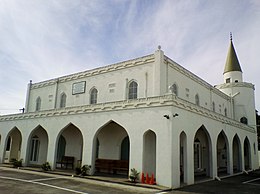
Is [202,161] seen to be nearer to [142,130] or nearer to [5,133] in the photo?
[142,130]

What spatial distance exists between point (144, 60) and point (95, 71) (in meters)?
4.65

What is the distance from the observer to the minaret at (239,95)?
2511cm

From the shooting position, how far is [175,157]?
1119cm

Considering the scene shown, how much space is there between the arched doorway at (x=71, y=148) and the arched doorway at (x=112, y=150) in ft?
6.53

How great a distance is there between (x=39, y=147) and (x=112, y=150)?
775 cm

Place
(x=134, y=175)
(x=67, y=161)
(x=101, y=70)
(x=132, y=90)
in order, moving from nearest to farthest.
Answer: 1. (x=134, y=175)
2. (x=132, y=90)
3. (x=67, y=161)
4. (x=101, y=70)

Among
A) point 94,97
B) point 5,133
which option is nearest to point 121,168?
point 94,97

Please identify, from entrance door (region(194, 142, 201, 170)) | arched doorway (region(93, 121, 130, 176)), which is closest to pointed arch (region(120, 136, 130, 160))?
arched doorway (region(93, 121, 130, 176))

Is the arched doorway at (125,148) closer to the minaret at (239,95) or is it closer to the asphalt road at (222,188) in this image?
the asphalt road at (222,188)

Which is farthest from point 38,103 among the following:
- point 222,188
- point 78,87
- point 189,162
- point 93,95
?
point 222,188

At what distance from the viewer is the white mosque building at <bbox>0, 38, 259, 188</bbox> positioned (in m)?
11.9

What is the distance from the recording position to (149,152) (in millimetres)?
12969

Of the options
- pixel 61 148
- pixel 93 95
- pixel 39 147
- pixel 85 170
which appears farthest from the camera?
pixel 39 147

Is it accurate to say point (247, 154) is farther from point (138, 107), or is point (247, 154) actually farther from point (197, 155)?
point (138, 107)
